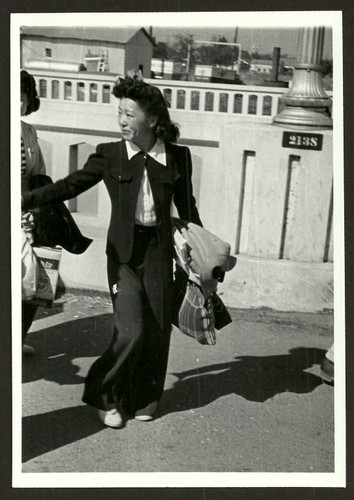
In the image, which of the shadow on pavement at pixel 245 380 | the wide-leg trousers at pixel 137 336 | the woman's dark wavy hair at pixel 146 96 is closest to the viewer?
the woman's dark wavy hair at pixel 146 96

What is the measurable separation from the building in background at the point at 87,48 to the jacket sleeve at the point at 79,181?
1.62ft

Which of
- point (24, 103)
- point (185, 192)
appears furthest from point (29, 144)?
point (185, 192)

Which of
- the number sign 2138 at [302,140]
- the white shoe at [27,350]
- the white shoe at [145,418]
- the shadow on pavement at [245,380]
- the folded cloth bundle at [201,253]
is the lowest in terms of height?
the white shoe at [145,418]

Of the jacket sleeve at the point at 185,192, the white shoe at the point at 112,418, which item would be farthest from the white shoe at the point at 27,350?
the jacket sleeve at the point at 185,192

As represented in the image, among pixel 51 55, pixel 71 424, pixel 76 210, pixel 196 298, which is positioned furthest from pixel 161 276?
pixel 51 55

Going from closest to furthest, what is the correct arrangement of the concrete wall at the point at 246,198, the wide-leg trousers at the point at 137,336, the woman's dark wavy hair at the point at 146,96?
the woman's dark wavy hair at the point at 146,96
the wide-leg trousers at the point at 137,336
the concrete wall at the point at 246,198

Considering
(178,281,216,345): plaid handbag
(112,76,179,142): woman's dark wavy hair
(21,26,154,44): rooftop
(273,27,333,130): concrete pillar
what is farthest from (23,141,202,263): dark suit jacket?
(273,27,333,130): concrete pillar

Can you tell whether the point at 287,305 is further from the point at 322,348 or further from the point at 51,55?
the point at 51,55

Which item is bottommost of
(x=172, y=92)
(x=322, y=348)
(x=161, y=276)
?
(x=322, y=348)

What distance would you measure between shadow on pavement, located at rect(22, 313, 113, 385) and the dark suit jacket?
1.75 feet

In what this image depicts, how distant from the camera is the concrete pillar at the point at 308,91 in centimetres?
592

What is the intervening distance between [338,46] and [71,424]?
2644mm

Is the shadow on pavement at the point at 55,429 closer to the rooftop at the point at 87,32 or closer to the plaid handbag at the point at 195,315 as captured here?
the plaid handbag at the point at 195,315

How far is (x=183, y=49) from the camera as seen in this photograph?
5883 millimetres
